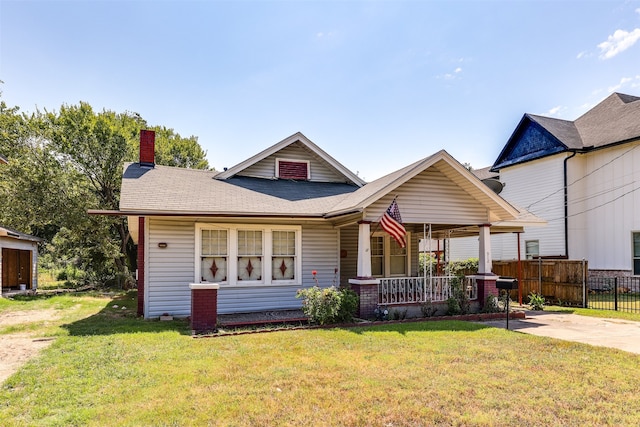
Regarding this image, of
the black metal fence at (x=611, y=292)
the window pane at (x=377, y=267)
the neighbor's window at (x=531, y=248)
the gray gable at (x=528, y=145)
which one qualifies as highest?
the gray gable at (x=528, y=145)

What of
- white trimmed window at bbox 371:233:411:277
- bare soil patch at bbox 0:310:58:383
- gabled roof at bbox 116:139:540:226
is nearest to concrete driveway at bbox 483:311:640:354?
gabled roof at bbox 116:139:540:226

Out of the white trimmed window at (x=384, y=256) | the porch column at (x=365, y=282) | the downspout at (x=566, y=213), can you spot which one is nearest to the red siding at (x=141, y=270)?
the porch column at (x=365, y=282)

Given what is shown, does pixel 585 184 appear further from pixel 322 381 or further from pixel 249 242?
pixel 322 381

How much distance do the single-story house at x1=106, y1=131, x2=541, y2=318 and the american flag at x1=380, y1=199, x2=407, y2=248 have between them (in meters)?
0.47

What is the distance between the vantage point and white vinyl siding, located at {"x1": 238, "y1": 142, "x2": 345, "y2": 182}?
14406 millimetres

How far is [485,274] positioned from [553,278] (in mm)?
4156

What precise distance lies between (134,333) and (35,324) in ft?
11.4

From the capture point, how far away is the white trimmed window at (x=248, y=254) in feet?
35.9

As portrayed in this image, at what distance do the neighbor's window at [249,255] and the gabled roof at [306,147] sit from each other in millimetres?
3368

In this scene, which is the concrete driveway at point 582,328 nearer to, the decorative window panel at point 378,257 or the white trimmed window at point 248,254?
the decorative window panel at point 378,257

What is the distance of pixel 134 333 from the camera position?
27.5 feet

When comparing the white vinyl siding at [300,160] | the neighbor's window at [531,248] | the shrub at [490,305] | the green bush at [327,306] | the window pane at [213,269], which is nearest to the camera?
the green bush at [327,306]

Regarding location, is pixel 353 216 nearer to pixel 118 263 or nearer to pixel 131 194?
pixel 131 194

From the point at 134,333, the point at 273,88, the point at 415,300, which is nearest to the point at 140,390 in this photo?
the point at 134,333
